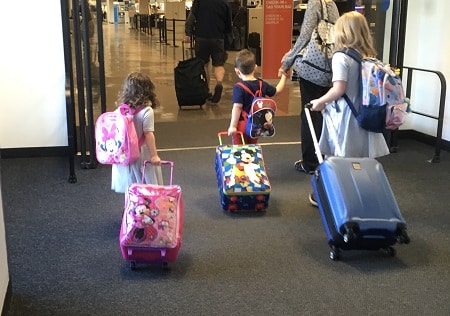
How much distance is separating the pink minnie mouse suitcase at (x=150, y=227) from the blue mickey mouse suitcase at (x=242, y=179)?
82cm

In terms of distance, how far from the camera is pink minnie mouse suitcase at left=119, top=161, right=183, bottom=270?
3.07m

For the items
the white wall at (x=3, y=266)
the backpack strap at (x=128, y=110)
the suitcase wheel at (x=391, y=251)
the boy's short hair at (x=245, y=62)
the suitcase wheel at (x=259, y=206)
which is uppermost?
the boy's short hair at (x=245, y=62)

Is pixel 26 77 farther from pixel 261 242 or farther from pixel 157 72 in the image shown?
pixel 157 72

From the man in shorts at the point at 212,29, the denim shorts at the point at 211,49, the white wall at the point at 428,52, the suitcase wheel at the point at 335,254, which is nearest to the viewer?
the suitcase wheel at the point at 335,254

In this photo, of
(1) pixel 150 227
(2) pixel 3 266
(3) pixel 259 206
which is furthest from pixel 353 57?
(2) pixel 3 266

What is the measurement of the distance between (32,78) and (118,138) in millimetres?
2188

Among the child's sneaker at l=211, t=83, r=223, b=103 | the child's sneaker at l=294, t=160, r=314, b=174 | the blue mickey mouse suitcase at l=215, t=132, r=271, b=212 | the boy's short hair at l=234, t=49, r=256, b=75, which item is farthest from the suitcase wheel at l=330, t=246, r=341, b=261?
the child's sneaker at l=211, t=83, r=223, b=103

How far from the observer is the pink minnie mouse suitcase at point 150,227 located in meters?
3.07

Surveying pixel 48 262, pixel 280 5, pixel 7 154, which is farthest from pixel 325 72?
pixel 280 5

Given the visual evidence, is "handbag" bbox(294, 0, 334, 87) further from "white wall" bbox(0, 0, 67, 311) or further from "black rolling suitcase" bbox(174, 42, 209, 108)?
"black rolling suitcase" bbox(174, 42, 209, 108)

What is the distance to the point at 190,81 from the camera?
752 cm

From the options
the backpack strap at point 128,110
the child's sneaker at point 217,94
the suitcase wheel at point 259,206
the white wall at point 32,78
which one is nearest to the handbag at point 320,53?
the suitcase wheel at point 259,206

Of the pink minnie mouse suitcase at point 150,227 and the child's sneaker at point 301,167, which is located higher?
the pink minnie mouse suitcase at point 150,227

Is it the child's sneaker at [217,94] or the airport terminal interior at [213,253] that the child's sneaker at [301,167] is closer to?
the airport terminal interior at [213,253]
